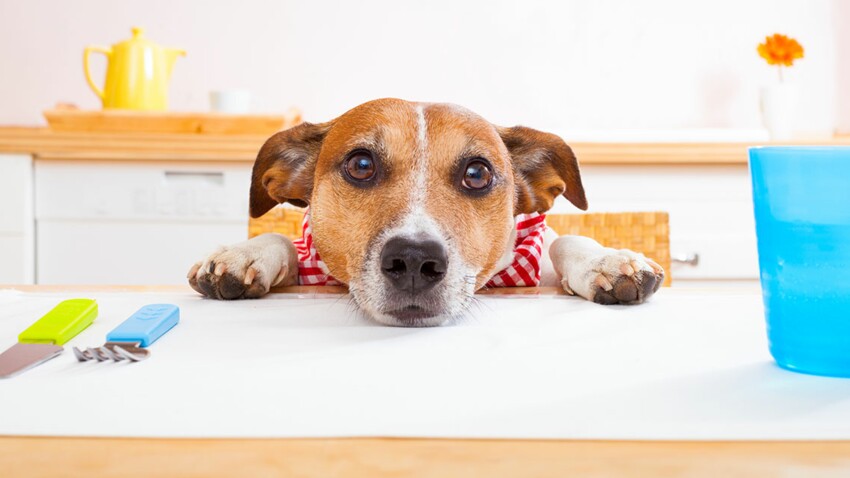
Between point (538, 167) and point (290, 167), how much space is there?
0.39 meters

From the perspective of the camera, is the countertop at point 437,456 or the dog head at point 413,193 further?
the dog head at point 413,193

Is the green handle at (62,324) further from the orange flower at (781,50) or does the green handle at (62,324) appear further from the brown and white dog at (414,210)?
the orange flower at (781,50)

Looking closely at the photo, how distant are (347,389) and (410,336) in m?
0.21

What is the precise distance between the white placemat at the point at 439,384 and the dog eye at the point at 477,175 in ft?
1.18

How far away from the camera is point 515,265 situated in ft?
4.31

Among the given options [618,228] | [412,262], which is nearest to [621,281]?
[412,262]

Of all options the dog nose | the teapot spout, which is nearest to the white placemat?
the dog nose

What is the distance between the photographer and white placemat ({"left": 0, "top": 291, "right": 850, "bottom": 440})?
46 centimetres

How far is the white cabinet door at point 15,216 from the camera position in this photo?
2.39m

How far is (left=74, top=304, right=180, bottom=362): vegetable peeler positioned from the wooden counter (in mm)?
1663

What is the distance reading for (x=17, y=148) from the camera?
7.82 ft

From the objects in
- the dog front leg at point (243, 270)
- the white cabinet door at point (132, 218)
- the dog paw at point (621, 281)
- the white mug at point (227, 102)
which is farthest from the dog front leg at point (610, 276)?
the white mug at point (227, 102)

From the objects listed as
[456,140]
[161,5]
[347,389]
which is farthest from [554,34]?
[347,389]

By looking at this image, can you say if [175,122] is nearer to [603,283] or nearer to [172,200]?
[172,200]
